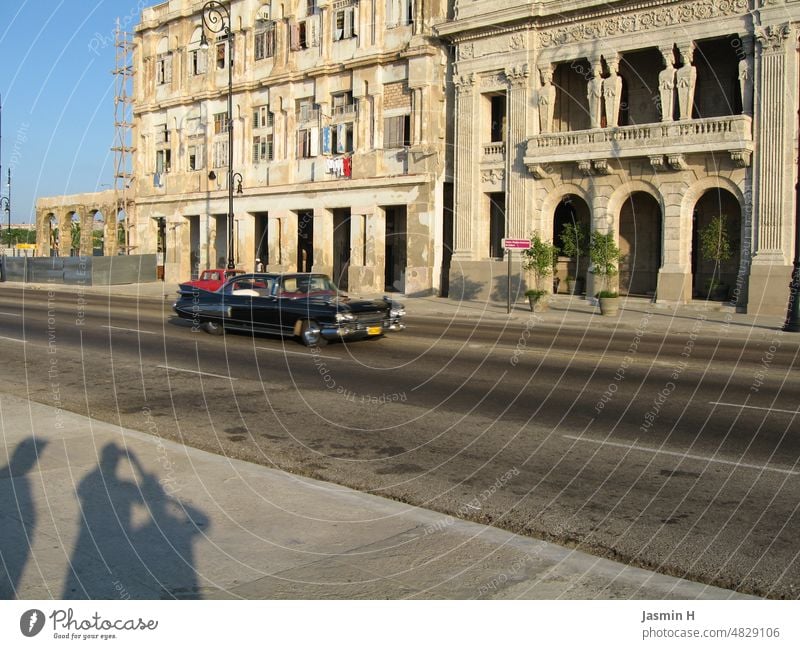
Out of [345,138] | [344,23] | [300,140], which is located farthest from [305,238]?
[344,23]

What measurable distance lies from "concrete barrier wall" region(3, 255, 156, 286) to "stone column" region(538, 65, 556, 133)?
93.0 ft

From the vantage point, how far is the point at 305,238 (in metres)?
47.2

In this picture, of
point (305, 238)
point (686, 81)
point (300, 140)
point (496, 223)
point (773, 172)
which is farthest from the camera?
point (305, 238)

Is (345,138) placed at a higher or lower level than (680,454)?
higher

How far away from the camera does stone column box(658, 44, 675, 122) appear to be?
30984mm

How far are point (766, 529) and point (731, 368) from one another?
354 inches

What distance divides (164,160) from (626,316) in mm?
38141

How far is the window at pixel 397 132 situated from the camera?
133 feet

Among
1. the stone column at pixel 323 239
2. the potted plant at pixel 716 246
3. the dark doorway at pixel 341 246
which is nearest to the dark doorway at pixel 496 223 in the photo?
the potted plant at pixel 716 246

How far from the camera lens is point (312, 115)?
45531 mm

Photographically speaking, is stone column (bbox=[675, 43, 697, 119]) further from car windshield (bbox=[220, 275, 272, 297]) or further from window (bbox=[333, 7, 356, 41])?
car windshield (bbox=[220, 275, 272, 297])

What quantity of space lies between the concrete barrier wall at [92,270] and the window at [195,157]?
Result: 6.74 metres

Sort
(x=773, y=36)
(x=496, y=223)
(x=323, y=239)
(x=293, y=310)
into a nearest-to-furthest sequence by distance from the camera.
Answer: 1. (x=293, y=310)
2. (x=773, y=36)
3. (x=496, y=223)
4. (x=323, y=239)

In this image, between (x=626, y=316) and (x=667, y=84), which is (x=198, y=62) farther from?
(x=626, y=316)
